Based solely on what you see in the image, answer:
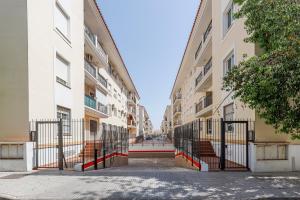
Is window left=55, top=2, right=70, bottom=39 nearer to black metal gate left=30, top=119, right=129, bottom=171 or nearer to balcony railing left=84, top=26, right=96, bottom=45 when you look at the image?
balcony railing left=84, top=26, right=96, bottom=45

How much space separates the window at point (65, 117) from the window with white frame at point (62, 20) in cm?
448

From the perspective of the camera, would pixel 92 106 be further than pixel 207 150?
Yes

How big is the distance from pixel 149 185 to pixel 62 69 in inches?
382

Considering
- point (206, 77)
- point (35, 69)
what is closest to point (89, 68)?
point (35, 69)

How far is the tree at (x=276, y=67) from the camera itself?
6.07 metres

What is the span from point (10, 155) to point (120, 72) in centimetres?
2793

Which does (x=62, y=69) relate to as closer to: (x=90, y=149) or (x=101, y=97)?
(x=90, y=149)

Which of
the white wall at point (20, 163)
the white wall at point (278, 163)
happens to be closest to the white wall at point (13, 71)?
the white wall at point (20, 163)

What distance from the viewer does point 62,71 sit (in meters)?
14.5

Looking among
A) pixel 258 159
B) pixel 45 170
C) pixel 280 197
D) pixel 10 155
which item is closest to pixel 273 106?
pixel 280 197

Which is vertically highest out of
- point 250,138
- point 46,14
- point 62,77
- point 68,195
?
point 46,14

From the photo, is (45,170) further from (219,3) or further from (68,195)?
(219,3)

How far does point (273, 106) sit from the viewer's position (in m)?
6.47

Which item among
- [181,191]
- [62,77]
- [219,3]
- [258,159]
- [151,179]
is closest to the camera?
[181,191]
